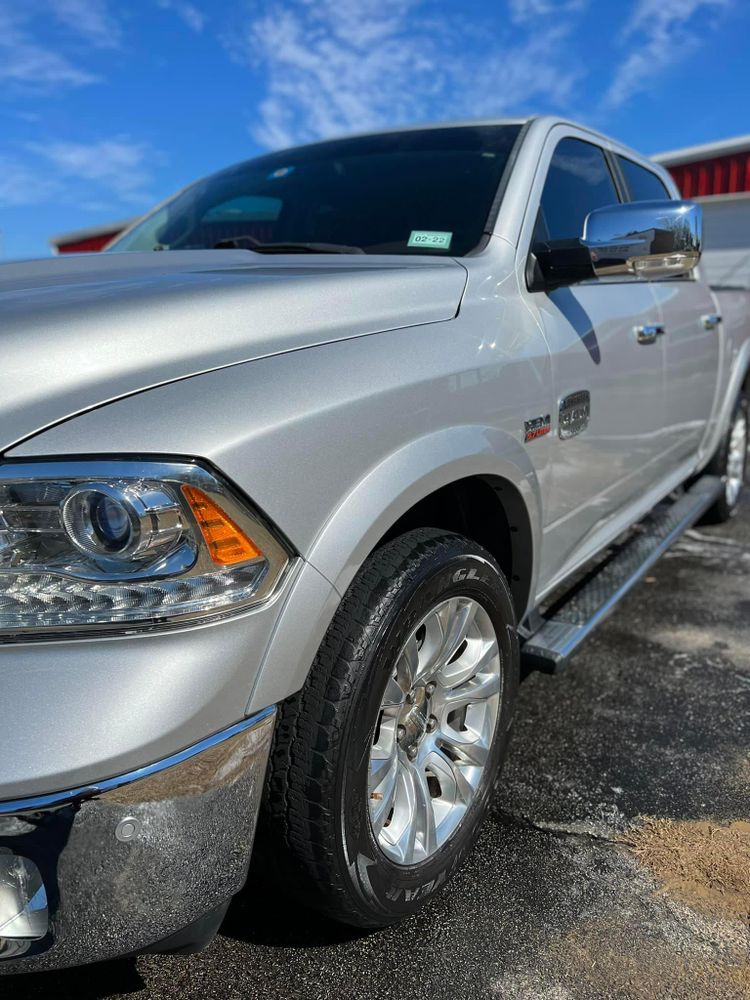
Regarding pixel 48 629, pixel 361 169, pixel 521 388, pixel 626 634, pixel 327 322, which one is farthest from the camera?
pixel 626 634

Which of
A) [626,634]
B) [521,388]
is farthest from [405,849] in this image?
[626,634]

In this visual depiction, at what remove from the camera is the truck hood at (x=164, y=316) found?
1.22 metres

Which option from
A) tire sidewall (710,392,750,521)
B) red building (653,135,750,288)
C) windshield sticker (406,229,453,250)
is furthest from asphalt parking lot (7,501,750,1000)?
red building (653,135,750,288)

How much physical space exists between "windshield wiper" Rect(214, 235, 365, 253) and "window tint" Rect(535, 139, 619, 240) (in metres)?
0.56

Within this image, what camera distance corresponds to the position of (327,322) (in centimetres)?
154

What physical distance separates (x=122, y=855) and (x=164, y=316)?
2.78 ft

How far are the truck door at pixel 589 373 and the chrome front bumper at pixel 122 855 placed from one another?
1265 mm

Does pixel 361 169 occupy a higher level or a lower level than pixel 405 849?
higher

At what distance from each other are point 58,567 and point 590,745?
184 cm

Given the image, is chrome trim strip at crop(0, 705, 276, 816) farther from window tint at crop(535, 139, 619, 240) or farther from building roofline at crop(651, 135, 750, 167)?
building roofline at crop(651, 135, 750, 167)

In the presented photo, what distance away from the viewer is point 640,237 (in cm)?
205

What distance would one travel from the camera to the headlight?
3.77ft

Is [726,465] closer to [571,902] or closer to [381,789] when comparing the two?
[571,902]

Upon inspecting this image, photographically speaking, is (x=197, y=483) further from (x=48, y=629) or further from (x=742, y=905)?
(x=742, y=905)
